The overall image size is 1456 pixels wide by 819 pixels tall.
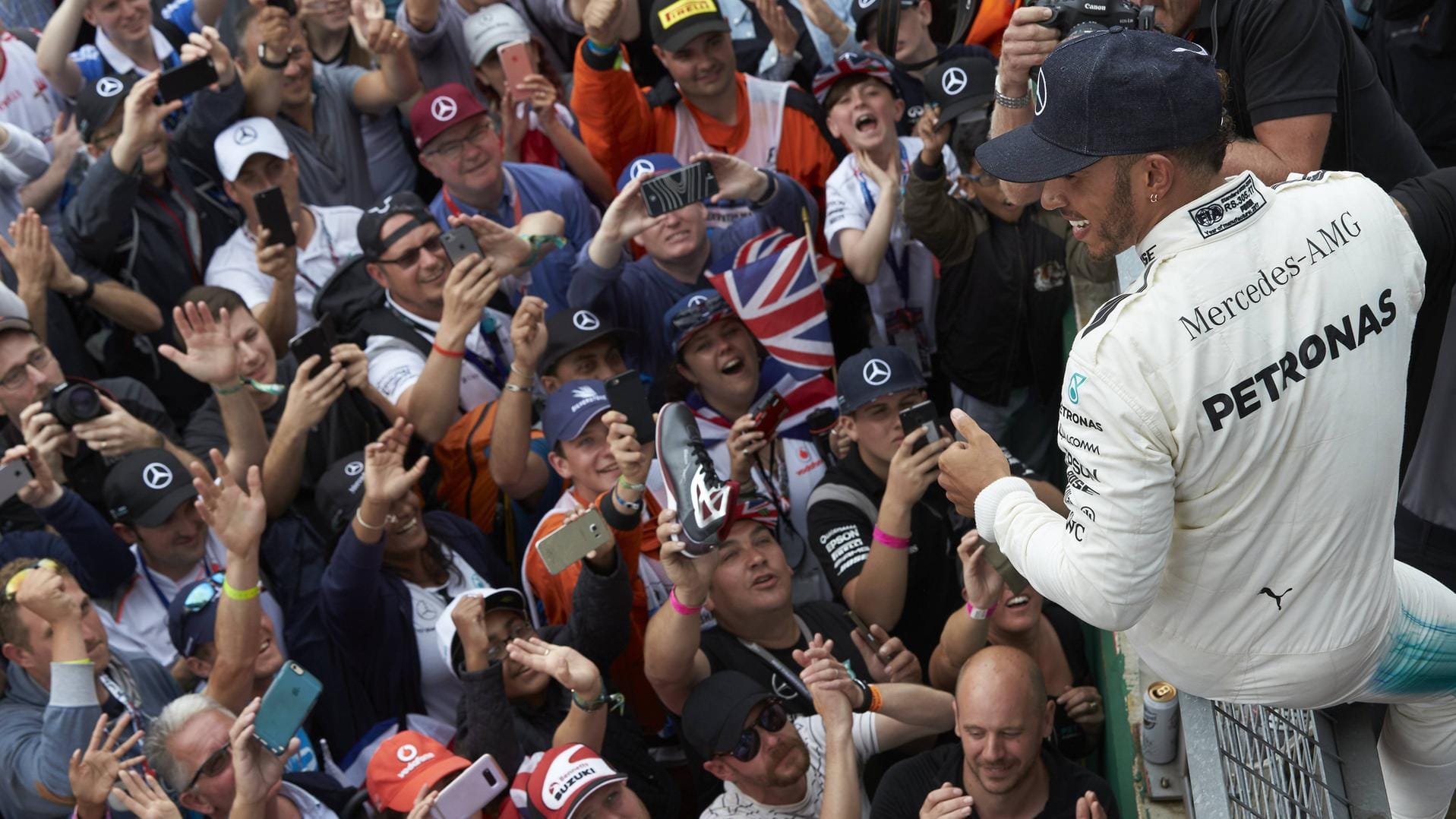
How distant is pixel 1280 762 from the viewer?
10.8 ft

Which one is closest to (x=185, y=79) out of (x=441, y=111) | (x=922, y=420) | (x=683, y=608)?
(x=441, y=111)

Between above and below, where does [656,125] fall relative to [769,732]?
above

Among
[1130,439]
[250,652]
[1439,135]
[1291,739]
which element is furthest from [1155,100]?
[250,652]

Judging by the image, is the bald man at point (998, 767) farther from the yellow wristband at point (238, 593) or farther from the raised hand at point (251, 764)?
the yellow wristband at point (238, 593)

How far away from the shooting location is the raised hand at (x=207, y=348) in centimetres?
560

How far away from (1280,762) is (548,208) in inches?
173

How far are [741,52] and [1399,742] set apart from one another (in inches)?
206

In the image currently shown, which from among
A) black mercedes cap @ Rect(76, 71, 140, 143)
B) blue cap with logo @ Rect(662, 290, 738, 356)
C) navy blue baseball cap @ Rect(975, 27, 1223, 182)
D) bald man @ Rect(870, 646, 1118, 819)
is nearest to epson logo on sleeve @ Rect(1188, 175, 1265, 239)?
navy blue baseball cap @ Rect(975, 27, 1223, 182)

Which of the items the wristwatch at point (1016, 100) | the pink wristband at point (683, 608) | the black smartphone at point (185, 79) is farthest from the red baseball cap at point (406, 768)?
the black smartphone at point (185, 79)

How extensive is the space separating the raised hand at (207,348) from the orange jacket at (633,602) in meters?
1.31

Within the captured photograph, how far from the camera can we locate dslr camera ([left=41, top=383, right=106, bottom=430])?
17.9 ft

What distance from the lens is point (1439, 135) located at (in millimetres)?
5195

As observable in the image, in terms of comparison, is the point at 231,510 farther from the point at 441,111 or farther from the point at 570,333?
the point at 441,111

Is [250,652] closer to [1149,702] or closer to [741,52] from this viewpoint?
[1149,702]
